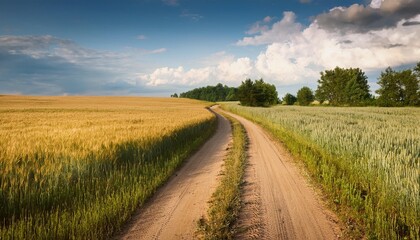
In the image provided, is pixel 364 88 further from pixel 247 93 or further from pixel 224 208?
pixel 224 208

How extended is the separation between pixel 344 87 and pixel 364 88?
628cm

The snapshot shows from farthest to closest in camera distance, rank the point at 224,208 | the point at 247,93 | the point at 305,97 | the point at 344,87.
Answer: the point at 305,97, the point at 344,87, the point at 247,93, the point at 224,208

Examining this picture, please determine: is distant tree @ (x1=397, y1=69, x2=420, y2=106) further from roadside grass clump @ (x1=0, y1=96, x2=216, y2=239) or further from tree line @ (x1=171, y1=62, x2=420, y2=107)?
roadside grass clump @ (x1=0, y1=96, x2=216, y2=239)

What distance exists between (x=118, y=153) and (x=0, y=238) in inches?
194

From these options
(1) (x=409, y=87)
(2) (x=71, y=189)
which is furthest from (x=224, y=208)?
(1) (x=409, y=87)

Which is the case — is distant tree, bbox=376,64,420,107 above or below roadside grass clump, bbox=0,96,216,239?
above

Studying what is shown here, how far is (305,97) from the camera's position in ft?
376

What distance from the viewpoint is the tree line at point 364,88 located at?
68.8 meters

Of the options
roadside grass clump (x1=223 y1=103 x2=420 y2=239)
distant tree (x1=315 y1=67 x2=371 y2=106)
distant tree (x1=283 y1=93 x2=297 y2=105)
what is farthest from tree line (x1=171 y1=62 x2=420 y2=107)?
roadside grass clump (x1=223 y1=103 x2=420 y2=239)

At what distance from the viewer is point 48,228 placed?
452 cm

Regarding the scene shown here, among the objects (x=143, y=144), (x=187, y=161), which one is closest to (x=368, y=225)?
(x=187, y=161)

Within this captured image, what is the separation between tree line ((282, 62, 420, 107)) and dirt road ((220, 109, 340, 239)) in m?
77.3

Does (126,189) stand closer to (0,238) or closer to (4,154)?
(0,238)

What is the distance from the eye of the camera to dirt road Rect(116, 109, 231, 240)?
503cm
